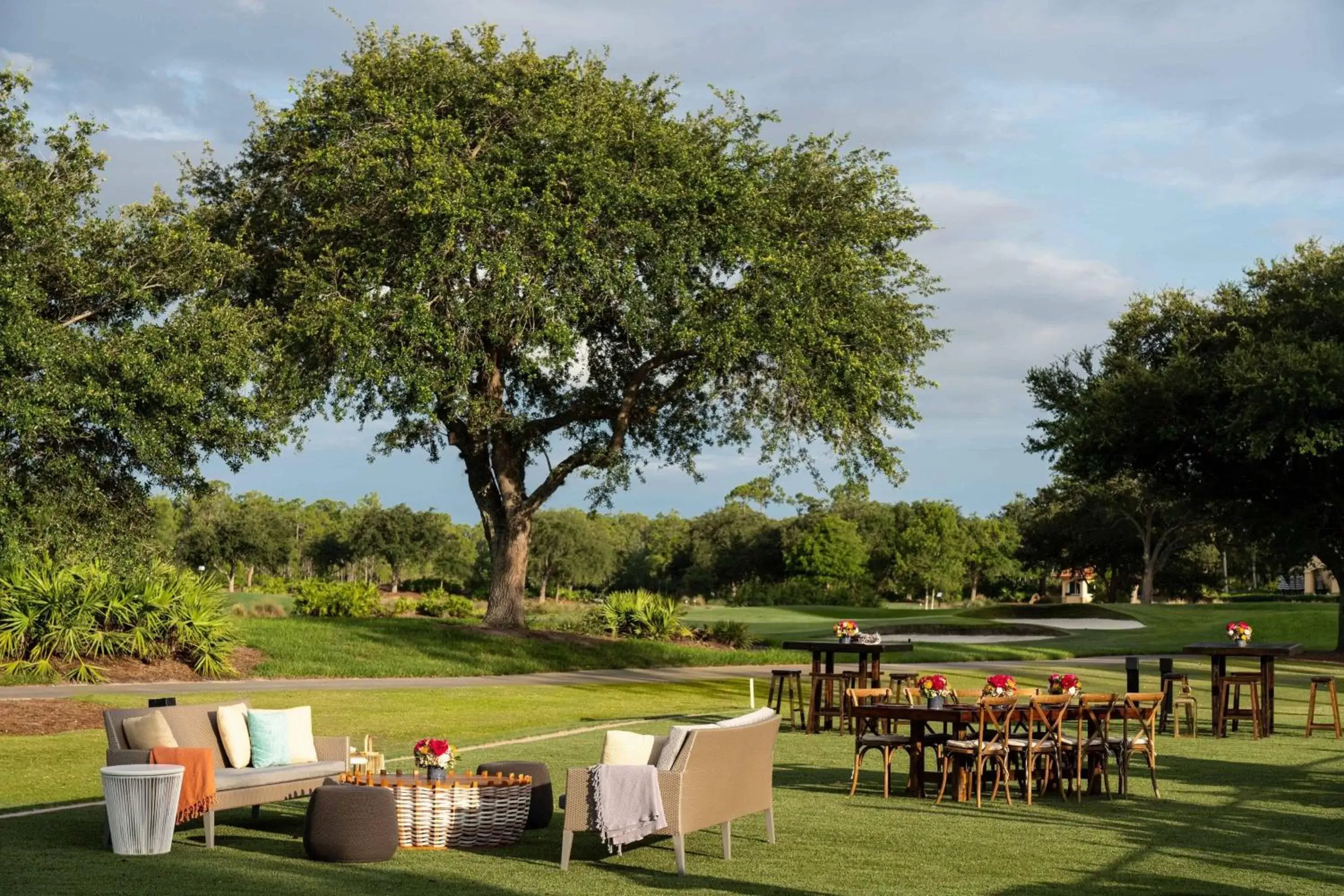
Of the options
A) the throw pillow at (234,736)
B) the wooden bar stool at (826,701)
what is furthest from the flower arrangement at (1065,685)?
the throw pillow at (234,736)

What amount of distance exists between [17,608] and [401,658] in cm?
677

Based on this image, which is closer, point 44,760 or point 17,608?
point 44,760

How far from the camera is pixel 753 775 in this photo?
9719mm

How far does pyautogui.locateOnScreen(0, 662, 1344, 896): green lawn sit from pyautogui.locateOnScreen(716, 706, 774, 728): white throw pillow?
0.86 metres

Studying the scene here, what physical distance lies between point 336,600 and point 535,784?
2702 centimetres

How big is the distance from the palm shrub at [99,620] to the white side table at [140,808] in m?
Answer: 14.0

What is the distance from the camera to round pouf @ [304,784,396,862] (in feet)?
29.9

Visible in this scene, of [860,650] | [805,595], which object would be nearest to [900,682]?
[860,650]

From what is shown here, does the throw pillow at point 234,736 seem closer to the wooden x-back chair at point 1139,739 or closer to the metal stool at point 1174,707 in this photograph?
the wooden x-back chair at point 1139,739

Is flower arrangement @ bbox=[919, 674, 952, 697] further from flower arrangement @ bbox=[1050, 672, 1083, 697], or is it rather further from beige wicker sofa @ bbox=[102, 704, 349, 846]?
beige wicker sofa @ bbox=[102, 704, 349, 846]

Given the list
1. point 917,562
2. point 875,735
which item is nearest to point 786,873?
point 875,735

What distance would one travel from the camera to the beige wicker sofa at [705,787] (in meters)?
8.96

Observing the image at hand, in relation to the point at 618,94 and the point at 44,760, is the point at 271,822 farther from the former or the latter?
the point at 618,94

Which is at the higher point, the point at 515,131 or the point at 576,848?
the point at 515,131
